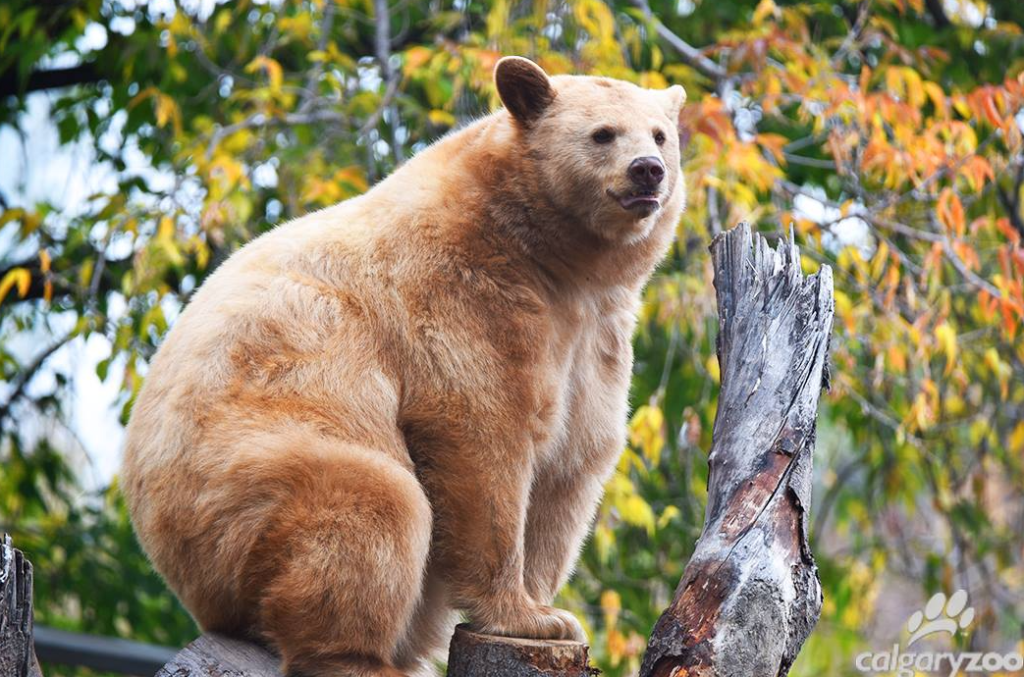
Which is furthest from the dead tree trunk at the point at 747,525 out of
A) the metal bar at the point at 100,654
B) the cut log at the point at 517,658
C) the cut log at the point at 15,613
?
the metal bar at the point at 100,654

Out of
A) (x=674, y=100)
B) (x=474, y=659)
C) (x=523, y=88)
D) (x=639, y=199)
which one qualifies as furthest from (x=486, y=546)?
(x=674, y=100)

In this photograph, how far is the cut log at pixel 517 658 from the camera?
293cm

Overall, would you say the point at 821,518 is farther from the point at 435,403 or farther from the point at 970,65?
the point at 435,403

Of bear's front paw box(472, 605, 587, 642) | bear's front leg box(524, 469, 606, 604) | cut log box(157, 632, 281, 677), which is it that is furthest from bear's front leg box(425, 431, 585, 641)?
cut log box(157, 632, 281, 677)

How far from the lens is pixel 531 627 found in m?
3.26

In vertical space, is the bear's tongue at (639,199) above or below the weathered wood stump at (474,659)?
above

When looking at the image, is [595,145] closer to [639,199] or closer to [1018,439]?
[639,199]

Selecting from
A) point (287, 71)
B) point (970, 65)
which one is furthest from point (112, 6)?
point (970, 65)

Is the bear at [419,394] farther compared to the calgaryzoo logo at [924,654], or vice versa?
the calgaryzoo logo at [924,654]

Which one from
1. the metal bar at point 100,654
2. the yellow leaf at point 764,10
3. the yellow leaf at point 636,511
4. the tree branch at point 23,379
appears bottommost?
the metal bar at point 100,654

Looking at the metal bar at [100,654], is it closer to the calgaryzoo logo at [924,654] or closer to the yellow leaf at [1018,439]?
the calgaryzoo logo at [924,654]

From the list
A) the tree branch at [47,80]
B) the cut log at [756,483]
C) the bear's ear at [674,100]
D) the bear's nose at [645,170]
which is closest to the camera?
the cut log at [756,483]

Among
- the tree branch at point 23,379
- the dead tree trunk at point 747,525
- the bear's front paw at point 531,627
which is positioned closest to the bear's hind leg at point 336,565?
the dead tree trunk at point 747,525

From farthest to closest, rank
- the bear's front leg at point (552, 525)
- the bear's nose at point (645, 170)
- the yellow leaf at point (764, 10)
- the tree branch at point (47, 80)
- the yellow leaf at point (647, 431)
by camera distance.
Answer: the tree branch at point (47, 80) < the yellow leaf at point (764, 10) < the yellow leaf at point (647, 431) < the bear's front leg at point (552, 525) < the bear's nose at point (645, 170)
